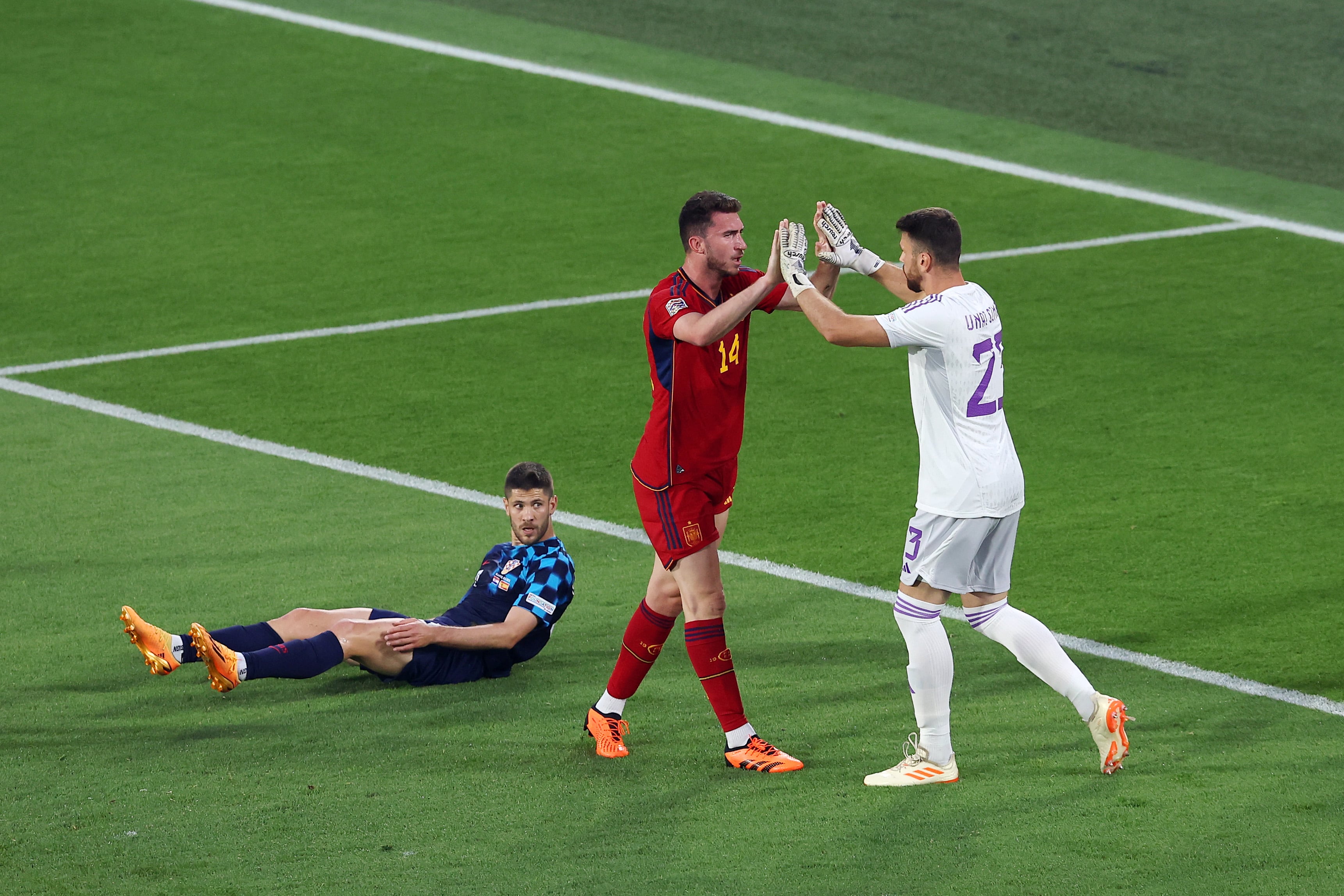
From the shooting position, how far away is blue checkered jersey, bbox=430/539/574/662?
7.96 meters

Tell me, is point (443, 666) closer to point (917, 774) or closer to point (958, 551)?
point (917, 774)

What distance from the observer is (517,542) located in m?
8.11

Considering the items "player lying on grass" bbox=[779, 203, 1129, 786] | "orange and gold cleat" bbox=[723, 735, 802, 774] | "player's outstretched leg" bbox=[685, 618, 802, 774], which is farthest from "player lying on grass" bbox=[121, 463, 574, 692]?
"player lying on grass" bbox=[779, 203, 1129, 786]

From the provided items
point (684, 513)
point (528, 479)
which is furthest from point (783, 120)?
point (684, 513)

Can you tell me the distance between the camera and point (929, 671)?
659 cm

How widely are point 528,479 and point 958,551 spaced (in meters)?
2.14

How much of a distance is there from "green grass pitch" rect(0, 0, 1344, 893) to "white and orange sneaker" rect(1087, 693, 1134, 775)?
0.32ft

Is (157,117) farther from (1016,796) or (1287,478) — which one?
(1016,796)

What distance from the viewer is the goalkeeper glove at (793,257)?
21.4 feet

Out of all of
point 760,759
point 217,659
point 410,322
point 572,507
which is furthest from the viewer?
point 410,322

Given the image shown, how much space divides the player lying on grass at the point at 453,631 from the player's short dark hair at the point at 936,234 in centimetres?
207

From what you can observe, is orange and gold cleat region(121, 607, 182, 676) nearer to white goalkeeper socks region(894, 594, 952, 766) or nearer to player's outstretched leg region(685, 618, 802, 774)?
player's outstretched leg region(685, 618, 802, 774)

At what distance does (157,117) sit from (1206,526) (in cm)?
1426

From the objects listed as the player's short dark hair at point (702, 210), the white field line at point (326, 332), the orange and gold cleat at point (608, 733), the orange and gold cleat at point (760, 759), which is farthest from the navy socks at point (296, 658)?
the white field line at point (326, 332)
